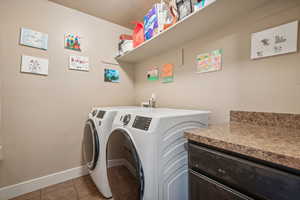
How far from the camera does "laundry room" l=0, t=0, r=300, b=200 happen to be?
658mm

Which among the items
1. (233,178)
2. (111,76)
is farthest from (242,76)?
(111,76)

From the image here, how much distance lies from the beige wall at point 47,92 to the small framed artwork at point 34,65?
5 cm

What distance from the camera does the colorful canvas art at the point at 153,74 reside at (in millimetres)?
1832

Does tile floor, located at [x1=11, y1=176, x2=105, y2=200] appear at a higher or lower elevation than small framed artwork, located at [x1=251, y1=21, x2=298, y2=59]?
lower

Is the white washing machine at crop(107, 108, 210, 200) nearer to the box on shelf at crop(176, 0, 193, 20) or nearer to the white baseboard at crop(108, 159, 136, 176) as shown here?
the white baseboard at crop(108, 159, 136, 176)

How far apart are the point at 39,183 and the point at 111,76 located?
1.54 meters

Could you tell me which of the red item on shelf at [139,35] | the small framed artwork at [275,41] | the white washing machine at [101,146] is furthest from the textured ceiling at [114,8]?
the white washing machine at [101,146]

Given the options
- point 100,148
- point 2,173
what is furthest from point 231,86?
point 2,173

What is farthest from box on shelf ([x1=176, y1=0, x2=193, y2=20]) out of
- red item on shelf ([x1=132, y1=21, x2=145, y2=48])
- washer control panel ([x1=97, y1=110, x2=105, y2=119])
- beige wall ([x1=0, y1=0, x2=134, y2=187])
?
beige wall ([x1=0, y1=0, x2=134, y2=187])

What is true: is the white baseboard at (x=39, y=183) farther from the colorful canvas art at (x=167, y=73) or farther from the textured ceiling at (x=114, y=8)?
the textured ceiling at (x=114, y=8)

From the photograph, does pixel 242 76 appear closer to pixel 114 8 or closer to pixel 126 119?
pixel 126 119

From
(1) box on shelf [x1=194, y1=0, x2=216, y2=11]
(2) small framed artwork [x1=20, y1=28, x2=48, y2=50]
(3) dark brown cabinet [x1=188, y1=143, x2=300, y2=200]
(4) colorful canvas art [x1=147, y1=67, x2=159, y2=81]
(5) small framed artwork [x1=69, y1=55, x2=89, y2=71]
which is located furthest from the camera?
(4) colorful canvas art [x1=147, y1=67, x2=159, y2=81]

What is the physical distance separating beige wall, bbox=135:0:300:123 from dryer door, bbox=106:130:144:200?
79 centimetres

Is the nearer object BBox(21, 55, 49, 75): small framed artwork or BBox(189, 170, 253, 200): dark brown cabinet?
BBox(189, 170, 253, 200): dark brown cabinet
